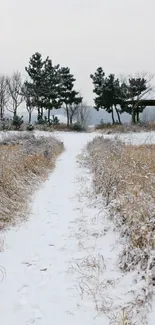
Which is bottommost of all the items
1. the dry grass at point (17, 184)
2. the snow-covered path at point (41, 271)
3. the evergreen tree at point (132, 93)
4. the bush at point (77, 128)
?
the snow-covered path at point (41, 271)

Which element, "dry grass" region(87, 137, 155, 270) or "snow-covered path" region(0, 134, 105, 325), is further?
"dry grass" region(87, 137, 155, 270)

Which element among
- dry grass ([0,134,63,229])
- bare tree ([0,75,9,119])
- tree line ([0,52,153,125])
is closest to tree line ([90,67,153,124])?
tree line ([0,52,153,125])

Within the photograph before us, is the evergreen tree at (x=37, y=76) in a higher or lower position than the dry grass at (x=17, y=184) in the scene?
higher

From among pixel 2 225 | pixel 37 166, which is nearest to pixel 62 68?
pixel 37 166

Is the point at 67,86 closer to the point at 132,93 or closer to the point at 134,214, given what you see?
the point at 132,93

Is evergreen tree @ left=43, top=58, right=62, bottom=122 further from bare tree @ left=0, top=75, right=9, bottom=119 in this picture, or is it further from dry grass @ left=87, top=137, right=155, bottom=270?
dry grass @ left=87, top=137, right=155, bottom=270

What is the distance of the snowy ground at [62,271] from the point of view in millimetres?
2930

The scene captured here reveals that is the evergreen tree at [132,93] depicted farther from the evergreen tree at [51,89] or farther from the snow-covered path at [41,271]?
the snow-covered path at [41,271]

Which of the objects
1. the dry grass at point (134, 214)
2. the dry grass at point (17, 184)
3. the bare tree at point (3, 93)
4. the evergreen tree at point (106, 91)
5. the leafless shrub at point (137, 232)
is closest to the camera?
the leafless shrub at point (137, 232)

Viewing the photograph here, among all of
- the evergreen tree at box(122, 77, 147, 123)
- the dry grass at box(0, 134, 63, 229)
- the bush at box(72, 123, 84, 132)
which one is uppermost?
the evergreen tree at box(122, 77, 147, 123)

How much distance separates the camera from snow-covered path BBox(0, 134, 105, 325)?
2.90m

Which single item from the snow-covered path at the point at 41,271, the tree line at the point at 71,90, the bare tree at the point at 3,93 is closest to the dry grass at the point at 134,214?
the snow-covered path at the point at 41,271

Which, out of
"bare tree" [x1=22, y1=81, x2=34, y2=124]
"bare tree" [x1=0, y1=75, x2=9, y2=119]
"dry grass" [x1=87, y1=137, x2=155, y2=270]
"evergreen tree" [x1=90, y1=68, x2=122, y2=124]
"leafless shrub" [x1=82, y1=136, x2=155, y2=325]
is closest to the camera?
"leafless shrub" [x1=82, y1=136, x2=155, y2=325]

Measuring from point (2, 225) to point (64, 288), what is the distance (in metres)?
2.23
